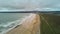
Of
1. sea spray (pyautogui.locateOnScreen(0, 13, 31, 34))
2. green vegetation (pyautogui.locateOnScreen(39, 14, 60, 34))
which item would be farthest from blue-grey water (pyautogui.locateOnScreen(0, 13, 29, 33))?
green vegetation (pyautogui.locateOnScreen(39, 14, 60, 34))

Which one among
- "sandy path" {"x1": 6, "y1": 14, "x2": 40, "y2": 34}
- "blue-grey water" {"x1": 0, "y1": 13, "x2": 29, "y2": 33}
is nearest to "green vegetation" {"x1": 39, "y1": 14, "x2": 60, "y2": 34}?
"sandy path" {"x1": 6, "y1": 14, "x2": 40, "y2": 34}

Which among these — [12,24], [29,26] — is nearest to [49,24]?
[29,26]

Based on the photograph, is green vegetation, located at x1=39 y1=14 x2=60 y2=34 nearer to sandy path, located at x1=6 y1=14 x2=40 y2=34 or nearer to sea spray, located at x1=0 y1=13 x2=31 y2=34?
sandy path, located at x1=6 y1=14 x2=40 y2=34

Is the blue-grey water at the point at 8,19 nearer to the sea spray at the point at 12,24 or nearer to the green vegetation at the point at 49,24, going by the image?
the sea spray at the point at 12,24

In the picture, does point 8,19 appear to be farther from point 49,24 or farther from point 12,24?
point 49,24

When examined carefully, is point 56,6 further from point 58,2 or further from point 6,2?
point 6,2

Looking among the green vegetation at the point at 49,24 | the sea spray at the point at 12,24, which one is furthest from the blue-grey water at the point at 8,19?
the green vegetation at the point at 49,24
